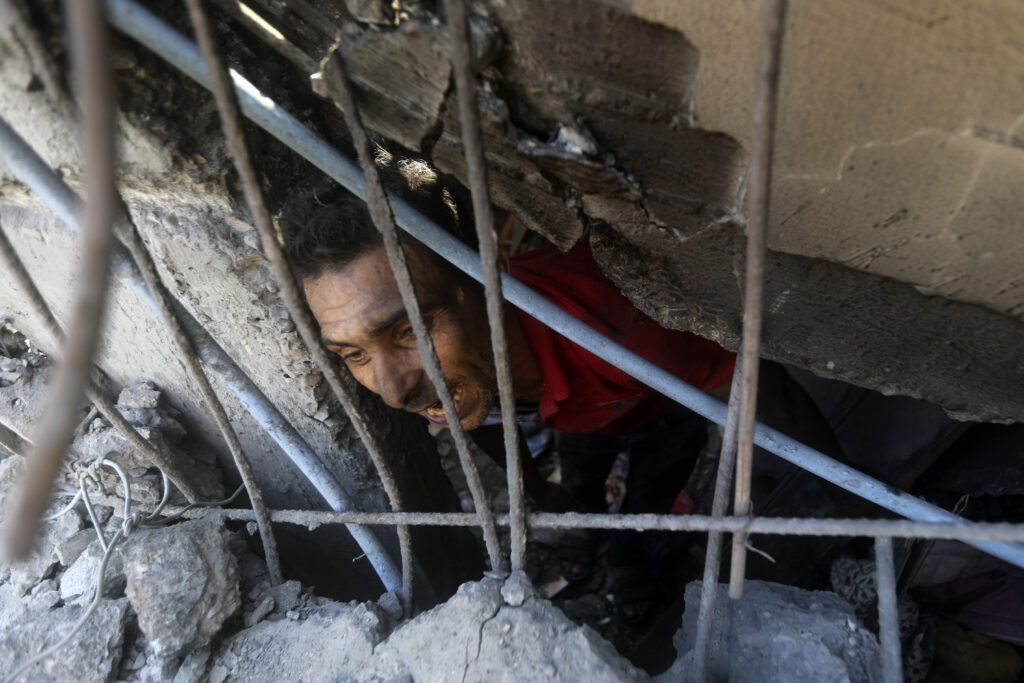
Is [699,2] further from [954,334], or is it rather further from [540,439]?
[540,439]

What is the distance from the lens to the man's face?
1.47 meters

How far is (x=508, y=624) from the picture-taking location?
1.13 m

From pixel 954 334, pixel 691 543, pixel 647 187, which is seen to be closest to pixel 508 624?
pixel 647 187

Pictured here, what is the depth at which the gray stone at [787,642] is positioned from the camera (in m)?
1.15

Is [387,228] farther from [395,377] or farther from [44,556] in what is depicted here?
[44,556]

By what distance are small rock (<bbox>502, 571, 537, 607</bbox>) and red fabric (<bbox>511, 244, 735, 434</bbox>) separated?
75 centimetres

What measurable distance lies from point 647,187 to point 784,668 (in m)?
0.99

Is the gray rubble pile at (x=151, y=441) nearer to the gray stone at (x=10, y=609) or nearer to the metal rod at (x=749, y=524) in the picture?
the gray stone at (x=10, y=609)

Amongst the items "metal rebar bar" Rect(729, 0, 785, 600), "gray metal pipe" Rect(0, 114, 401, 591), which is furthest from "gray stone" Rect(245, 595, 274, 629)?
"metal rebar bar" Rect(729, 0, 785, 600)

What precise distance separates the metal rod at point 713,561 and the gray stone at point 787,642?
8 centimetres

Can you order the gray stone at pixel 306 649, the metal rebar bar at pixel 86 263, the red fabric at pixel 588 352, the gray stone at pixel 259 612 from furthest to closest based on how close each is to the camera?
the red fabric at pixel 588 352
the gray stone at pixel 259 612
the gray stone at pixel 306 649
the metal rebar bar at pixel 86 263

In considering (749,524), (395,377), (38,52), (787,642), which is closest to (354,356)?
(395,377)

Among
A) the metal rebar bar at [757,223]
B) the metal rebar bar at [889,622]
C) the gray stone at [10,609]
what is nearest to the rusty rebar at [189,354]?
the gray stone at [10,609]

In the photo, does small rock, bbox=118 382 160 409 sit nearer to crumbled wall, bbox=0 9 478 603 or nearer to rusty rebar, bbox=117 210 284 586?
crumbled wall, bbox=0 9 478 603
